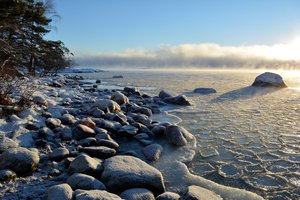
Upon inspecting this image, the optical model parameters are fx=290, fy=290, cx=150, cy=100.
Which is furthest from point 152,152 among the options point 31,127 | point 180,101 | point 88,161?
point 180,101

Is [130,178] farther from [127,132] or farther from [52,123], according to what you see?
[52,123]

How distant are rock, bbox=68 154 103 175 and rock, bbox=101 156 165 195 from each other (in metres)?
0.17

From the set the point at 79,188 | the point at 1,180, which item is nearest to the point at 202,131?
the point at 79,188

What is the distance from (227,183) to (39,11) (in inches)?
772

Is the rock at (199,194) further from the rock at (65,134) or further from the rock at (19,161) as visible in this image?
the rock at (65,134)

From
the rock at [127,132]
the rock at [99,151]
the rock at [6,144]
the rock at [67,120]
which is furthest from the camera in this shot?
the rock at [67,120]

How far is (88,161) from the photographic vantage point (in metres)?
4.58

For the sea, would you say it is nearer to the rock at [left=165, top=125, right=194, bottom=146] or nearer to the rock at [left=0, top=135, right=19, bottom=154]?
the rock at [left=165, top=125, right=194, bottom=146]

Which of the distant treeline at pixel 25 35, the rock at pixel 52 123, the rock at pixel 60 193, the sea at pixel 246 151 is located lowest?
the sea at pixel 246 151

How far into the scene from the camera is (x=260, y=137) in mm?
7434

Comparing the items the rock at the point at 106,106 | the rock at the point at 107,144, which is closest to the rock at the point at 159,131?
the rock at the point at 107,144

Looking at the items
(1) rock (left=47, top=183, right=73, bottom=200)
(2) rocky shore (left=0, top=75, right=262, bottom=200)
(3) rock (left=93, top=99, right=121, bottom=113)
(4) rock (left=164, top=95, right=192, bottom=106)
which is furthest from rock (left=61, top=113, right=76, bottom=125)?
(4) rock (left=164, top=95, right=192, bottom=106)

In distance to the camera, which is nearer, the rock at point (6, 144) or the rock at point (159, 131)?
the rock at point (6, 144)

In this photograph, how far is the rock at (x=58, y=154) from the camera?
17.1 feet
